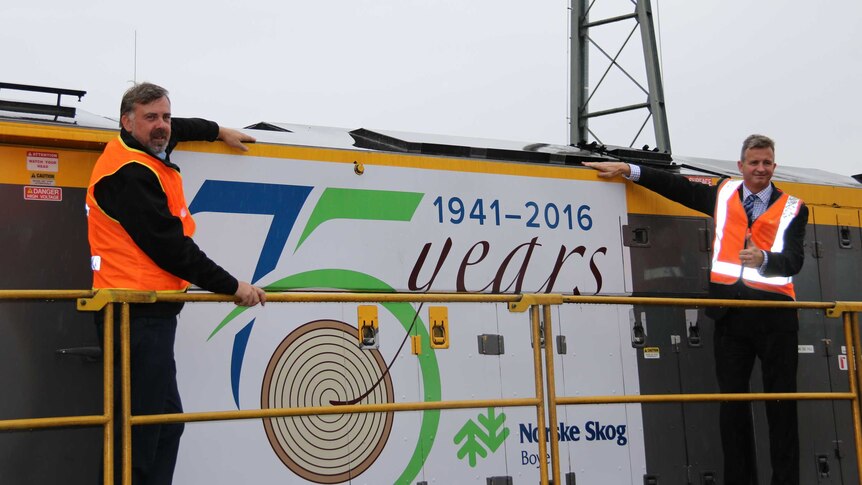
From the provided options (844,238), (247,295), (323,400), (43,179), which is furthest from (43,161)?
(844,238)

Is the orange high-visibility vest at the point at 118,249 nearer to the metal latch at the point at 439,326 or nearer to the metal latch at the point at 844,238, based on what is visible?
the metal latch at the point at 439,326

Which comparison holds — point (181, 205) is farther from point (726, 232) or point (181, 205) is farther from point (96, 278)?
point (726, 232)

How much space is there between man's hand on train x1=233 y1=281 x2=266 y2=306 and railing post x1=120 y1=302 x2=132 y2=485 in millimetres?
508

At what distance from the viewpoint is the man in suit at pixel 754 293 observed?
6.58 m

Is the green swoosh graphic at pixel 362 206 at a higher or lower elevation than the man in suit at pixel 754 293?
higher

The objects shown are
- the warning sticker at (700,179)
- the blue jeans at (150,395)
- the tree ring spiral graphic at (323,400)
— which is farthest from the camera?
the warning sticker at (700,179)

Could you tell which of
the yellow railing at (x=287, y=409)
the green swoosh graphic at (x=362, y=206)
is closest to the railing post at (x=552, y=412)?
the yellow railing at (x=287, y=409)

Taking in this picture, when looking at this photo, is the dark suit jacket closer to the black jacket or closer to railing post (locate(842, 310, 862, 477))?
railing post (locate(842, 310, 862, 477))

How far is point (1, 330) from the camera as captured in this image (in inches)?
199

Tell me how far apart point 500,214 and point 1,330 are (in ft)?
10.2

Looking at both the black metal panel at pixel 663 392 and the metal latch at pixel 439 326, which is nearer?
the metal latch at pixel 439 326

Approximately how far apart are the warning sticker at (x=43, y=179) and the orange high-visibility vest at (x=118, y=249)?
0.63 m

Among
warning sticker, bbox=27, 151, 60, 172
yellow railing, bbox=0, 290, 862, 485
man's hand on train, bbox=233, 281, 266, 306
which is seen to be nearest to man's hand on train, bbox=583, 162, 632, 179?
yellow railing, bbox=0, 290, 862, 485

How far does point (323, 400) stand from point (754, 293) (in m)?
3.05
